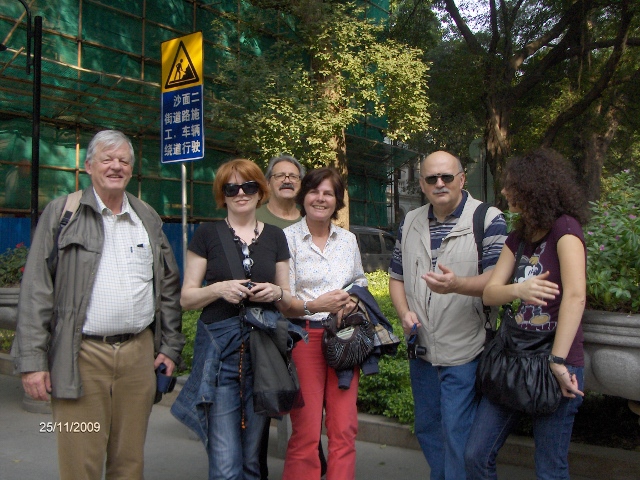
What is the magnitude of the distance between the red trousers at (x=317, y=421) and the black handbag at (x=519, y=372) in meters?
0.78

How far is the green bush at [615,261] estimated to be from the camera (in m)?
3.31

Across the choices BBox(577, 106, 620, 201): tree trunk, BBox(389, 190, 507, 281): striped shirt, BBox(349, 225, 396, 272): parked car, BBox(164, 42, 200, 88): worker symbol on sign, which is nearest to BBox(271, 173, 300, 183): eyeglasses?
BBox(389, 190, 507, 281): striped shirt

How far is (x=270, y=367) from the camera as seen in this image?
298cm

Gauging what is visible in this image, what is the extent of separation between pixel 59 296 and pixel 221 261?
0.72 metres

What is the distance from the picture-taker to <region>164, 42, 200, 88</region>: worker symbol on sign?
20.7 ft

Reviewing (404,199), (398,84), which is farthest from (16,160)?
(404,199)

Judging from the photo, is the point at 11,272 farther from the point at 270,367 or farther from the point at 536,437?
the point at 536,437

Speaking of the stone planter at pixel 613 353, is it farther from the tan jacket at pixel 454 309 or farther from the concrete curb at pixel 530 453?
the concrete curb at pixel 530 453

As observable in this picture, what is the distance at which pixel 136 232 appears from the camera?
3.10 meters

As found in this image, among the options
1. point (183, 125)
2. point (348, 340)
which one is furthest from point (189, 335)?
point (348, 340)

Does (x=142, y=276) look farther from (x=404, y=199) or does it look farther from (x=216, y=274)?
(x=404, y=199)

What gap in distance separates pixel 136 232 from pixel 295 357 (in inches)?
40.5

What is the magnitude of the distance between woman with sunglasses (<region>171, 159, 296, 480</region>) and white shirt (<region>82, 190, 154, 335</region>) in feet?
0.64

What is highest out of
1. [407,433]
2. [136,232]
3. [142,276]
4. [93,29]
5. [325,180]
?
[93,29]
